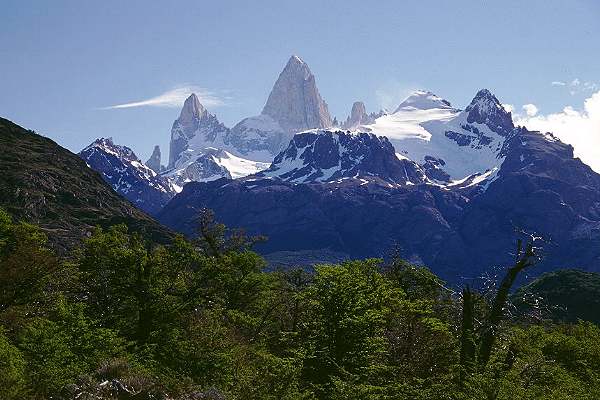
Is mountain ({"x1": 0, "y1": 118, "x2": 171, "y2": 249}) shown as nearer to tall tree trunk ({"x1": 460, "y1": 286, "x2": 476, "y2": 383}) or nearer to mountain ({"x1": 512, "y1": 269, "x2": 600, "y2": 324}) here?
tall tree trunk ({"x1": 460, "y1": 286, "x2": 476, "y2": 383})

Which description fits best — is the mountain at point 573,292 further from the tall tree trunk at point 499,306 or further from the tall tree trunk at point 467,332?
the tall tree trunk at point 467,332

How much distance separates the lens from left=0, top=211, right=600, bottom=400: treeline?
2298 cm

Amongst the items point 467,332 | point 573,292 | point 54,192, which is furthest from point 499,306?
point 54,192

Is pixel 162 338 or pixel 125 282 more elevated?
pixel 125 282

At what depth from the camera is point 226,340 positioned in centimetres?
3056

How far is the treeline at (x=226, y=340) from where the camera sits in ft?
75.4

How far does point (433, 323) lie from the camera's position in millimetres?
31109

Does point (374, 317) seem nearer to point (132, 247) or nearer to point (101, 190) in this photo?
point (132, 247)

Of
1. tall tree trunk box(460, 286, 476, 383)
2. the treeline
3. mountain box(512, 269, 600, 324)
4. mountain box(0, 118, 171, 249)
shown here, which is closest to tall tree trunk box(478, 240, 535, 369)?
the treeline

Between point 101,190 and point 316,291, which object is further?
point 101,190

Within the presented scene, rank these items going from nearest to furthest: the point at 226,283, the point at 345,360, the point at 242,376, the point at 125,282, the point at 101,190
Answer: the point at 242,376, the point at 345,360, the point at 125,282, the point at 226,283, the point at 101,190

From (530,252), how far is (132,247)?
23.3 m

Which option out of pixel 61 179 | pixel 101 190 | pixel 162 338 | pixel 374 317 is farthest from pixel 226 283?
pixel 101 190

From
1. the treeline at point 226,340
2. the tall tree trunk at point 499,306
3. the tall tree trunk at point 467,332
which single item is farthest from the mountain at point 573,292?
the tall tree trunk at point 467,332
